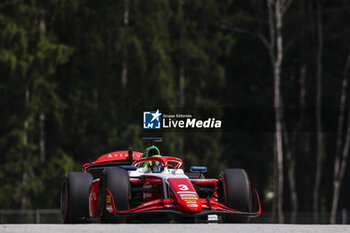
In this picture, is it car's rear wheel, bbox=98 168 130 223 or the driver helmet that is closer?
car's rear wheel, bbox=98 168 130 223

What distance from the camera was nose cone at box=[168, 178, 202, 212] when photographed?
10.5 metres

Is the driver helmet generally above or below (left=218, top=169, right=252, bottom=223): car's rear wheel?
above

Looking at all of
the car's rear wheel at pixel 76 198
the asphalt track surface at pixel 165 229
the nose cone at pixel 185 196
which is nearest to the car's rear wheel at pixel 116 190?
the nose cone at pixel 185 196

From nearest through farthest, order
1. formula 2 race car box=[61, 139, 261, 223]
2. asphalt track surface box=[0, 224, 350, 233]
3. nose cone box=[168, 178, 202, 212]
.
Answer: asphalt track surface box=[0, 224, 350, 233]
nose cone box=[168, 178, 202, 212]
formula 2 race car box=[61, 139, 261, 223]

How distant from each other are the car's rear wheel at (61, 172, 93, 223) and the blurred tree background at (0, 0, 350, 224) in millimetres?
21320

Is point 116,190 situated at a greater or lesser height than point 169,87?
lesser

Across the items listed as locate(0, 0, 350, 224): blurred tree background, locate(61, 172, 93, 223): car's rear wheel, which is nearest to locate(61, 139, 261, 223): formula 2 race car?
locate(61, 172, 93, 223): car's rear wheel

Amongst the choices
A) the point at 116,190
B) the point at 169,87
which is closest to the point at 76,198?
the point at 116,190

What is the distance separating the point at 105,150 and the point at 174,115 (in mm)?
3559

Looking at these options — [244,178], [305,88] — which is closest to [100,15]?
[305,88]

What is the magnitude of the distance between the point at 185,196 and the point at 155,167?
1404mm

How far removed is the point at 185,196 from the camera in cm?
1064

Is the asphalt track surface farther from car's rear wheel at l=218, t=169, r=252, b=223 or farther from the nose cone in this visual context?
car's rear wheel at l=218, t=169, r=252, b=223

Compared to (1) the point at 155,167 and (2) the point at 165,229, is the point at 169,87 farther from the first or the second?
(2) the point at 165,229
